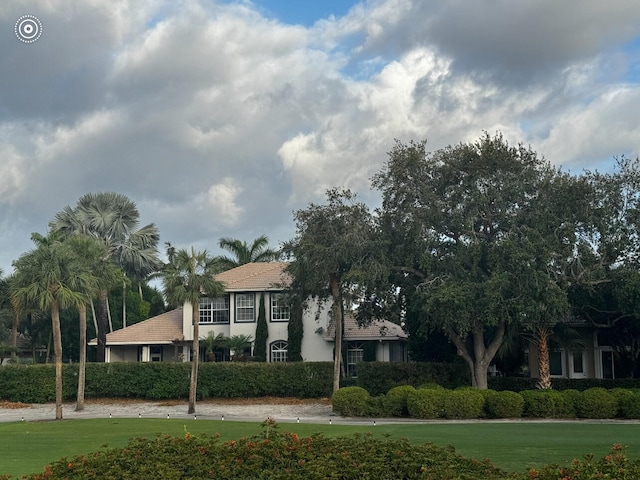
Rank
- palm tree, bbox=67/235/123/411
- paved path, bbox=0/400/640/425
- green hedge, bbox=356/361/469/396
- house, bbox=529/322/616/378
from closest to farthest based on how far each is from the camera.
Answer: paved path, bbox=0/400/640/425, palm tree, bbox=67/235/123/411, green hedge, bbox=356/361/469/396, house, bbox=529/322/616/378

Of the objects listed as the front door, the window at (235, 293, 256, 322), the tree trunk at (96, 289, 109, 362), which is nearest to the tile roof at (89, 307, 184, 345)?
the tree trunk at (96, 289, 109, 362)

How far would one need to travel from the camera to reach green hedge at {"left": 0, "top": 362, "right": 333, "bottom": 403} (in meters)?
44.0

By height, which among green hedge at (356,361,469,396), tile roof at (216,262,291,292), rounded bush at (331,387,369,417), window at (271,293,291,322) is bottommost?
rounded bush at (331,387,369,417)

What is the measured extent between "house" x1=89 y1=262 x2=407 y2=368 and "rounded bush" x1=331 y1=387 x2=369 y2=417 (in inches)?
520

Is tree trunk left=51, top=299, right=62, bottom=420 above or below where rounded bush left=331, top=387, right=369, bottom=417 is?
above

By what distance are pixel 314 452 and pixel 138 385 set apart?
3565 cm

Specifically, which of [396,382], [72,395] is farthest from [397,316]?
[72,395]

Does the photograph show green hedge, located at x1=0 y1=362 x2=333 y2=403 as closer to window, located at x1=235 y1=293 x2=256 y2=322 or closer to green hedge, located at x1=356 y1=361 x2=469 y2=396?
green hedge, located at x1=356 y1=361 x2=469 y2=396

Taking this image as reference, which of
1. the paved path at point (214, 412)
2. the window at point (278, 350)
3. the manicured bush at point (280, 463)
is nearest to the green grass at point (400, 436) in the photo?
the paved path at point (214, 412)

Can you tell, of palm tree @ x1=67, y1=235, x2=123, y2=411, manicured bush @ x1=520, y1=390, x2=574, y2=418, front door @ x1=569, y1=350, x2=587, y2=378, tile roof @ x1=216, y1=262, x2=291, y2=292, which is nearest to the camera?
manicured bush @ x1=520, y1=390, x2=574, y2=418

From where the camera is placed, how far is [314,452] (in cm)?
1085

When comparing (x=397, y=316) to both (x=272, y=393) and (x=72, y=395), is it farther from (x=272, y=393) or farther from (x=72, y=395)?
(x=72, y=395)

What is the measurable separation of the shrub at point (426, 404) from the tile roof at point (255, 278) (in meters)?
16.6

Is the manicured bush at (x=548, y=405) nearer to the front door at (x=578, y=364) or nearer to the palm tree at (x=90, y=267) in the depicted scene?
the front door at (x=578, y=364)
